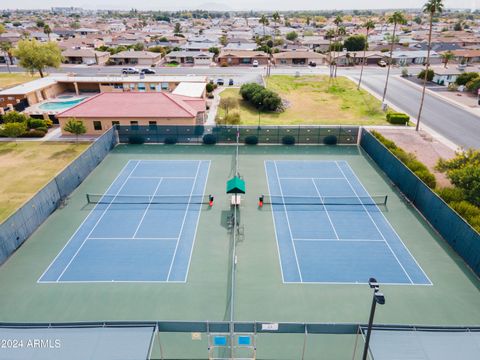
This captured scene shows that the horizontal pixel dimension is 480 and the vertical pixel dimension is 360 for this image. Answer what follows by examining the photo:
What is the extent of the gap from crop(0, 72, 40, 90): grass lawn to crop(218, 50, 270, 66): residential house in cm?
3798

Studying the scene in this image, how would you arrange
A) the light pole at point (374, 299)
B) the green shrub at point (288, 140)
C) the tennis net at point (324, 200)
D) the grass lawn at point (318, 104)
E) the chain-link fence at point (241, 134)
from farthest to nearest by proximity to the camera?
the grass lawn at point (318, 104) → the green shrub at point (288, 140) → the chain-link fence at point (241, 134) → the tennis net at point (324, 200) → the light pole at point (374, 299)

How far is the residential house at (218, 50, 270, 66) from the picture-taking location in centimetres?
7881

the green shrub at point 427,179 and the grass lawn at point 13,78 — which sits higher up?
the grass lawn at point 13,78

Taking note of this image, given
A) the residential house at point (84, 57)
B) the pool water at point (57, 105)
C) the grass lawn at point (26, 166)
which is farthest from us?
the residential house at point (84, 57)

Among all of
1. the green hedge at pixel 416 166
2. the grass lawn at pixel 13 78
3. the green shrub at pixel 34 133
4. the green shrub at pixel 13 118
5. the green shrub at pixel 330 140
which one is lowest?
the green shrub at pixel 330 140

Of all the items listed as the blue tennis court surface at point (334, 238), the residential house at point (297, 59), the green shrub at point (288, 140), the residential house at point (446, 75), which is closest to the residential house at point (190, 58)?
the residential house at point (297, 59)

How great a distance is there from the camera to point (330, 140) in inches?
1334

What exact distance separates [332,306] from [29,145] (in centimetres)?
3164

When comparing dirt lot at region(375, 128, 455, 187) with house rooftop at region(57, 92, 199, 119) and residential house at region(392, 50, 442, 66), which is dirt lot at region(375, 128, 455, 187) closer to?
house rooftop at region(57, 92, 199, 119)

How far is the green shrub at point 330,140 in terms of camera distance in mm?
33750

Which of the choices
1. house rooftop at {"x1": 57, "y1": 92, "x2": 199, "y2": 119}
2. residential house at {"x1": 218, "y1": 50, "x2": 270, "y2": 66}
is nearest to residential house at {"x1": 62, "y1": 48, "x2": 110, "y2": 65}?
residential house at {"x1": 218, "y1": 50, "x2": 270, "y2": 66}

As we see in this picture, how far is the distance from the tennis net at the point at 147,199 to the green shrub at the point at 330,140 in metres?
15.0

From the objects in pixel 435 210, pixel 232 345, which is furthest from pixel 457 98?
pixel 232 345

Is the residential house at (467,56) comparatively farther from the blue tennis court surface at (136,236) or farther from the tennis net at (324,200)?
the blue tennis court surface at (136,236)
